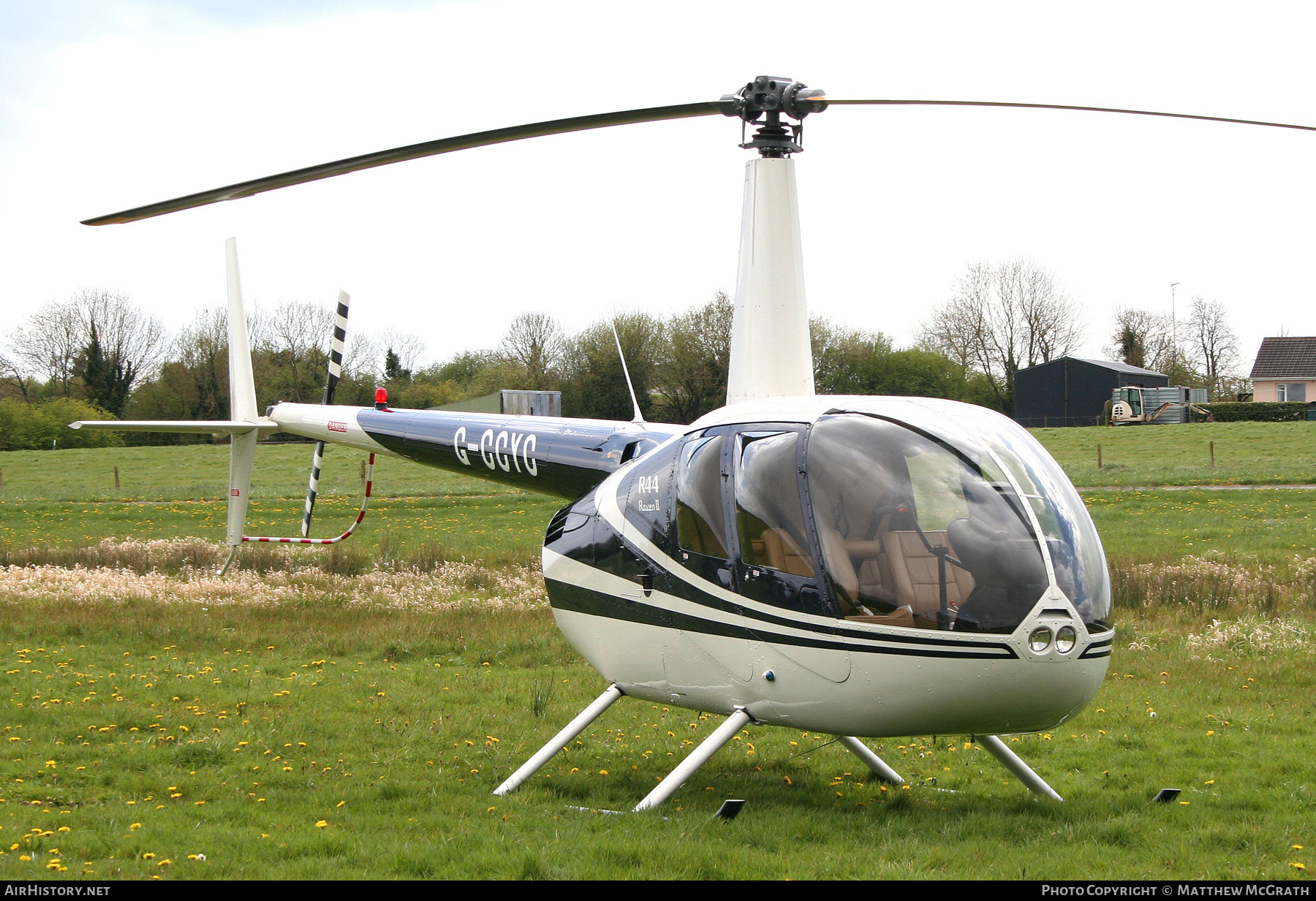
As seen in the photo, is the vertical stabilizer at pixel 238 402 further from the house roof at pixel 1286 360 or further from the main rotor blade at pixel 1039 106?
the house roof at pixel 1286 360

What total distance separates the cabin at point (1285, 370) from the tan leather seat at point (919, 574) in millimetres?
87426

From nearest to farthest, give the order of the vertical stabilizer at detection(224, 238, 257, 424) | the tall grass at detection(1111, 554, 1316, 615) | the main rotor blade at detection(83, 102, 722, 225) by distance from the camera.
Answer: the main rotor blade at detection(83, 102, 722, 225) → the vertical stabilizer at detection(224, 238, 257, 424) → the tall grass at detection(1111, 554, 1316, 615)

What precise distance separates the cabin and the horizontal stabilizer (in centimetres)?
8449

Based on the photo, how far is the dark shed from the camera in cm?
7031

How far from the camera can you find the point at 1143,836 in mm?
6426

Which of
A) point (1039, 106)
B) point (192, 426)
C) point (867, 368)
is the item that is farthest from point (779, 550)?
point (867, 368)

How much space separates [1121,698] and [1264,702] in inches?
52.2

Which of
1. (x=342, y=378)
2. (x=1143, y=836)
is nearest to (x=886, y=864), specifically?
(x=1143, y=836)

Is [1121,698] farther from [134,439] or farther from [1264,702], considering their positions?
[134,439]

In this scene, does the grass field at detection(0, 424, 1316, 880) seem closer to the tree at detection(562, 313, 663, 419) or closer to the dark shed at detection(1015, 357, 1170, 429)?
the tree at detection(562, 313, 663, 419)

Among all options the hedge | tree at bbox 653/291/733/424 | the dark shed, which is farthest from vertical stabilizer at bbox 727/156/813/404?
the dark shed

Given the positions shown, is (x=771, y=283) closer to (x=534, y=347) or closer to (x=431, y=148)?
(x=431, y=148)

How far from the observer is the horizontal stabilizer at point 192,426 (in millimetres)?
12255

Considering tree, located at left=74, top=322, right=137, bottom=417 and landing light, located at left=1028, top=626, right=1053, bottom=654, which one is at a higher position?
tree, located at left=74, top=322, right=137, bottom=417
